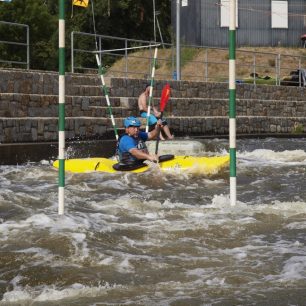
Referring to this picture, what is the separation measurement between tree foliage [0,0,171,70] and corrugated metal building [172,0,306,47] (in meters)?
5.88

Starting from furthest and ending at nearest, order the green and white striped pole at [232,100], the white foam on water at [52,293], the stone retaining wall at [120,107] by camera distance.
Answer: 1. the stone retaining wall at [120,107]
2. the green and white striped pole at [232,100]
3. the white foam on water at [52,293]

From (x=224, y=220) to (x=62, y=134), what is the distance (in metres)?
1.68

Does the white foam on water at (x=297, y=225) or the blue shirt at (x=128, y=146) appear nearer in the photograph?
the white foam on water at (x=297, y=225)

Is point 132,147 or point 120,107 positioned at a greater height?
point 120,107

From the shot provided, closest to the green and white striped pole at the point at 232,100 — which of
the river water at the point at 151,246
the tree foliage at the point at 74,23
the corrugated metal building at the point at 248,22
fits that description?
the river water at the point at 151,246

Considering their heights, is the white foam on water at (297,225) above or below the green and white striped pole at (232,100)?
below

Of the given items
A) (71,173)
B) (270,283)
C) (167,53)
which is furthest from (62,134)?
(167,53)

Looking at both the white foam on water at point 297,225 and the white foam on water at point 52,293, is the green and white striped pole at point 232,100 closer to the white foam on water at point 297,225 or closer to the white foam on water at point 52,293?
the white foam on water at point 297,225

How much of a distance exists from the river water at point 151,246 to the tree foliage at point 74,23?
34.3m

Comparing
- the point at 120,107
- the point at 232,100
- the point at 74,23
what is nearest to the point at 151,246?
the point at 232,100

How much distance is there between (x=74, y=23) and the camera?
45.4 metres

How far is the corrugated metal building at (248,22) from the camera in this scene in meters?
38.5

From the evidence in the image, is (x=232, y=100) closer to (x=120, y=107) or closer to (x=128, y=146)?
(x=128, y=146)

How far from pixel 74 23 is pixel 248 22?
11.0 meters
